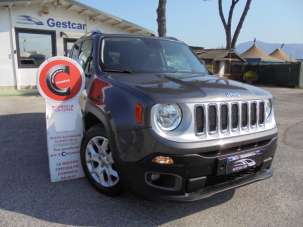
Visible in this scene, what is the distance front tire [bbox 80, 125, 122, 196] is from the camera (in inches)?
125

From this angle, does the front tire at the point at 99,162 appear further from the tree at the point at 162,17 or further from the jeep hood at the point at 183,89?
the tree at the point at 162,17

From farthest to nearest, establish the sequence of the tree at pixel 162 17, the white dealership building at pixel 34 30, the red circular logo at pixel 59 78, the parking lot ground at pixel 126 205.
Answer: the tree at pixel 162 17 → the white dealership building at pixel 34 30 → the red circular logo at pixel 59 78 → the parking lot ground at pixel 126 205

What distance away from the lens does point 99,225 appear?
2.76 metres

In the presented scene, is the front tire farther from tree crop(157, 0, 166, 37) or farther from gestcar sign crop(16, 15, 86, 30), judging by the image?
tree crop(157, 0, 166, 37)

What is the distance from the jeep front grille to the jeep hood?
0.07 meters

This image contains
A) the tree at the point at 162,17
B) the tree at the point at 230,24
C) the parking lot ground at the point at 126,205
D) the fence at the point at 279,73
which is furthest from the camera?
the tree at the point at 230,24

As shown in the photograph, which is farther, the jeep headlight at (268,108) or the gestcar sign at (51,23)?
the gestcar sign at (51,23)

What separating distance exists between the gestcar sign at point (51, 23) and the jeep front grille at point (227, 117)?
41.2 feet

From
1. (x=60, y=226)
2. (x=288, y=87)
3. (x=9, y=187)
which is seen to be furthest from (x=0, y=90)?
(x=288, y=87)

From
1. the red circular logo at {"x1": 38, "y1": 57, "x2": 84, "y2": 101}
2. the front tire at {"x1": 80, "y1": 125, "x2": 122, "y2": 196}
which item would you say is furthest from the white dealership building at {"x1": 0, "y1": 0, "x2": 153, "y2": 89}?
the front tire at {"x1": 80, "y1": 125, "x2": 122, "y2": 196}

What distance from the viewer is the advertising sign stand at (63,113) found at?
140 inches

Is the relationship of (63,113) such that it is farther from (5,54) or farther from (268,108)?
(5,54)

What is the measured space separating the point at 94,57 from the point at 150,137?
5.80 ft

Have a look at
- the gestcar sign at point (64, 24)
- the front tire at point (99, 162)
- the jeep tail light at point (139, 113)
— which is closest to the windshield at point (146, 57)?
the front tire at point (99, 162)
